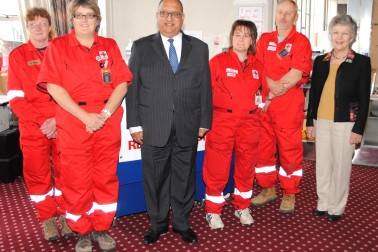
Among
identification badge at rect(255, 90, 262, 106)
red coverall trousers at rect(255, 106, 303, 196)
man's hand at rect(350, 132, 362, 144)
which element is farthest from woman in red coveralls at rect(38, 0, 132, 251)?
man's hand at rect(350, 132, 362, 144)

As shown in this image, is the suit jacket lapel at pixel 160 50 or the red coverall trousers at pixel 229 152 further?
the red coverall trousers at pixel 229 152

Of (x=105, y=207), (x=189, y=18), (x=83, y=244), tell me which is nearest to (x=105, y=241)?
(x=83, y=244)

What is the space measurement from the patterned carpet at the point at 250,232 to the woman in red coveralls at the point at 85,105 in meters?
0.47

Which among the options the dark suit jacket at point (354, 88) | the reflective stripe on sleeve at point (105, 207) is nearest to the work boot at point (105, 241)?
the reflective stripe on sleeve at point (105, 207)

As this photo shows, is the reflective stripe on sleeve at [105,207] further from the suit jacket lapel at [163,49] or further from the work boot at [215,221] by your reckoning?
the suit jacket lapel at [163,49]

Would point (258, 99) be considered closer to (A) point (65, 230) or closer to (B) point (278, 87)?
(B) point (278, 87)

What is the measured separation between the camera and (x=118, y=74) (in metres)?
2.27

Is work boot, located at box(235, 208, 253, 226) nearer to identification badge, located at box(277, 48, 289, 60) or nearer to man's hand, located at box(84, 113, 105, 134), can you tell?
identification badge, located at box(277, 48, 289, 60)

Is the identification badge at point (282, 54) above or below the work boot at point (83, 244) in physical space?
above

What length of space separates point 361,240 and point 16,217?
2.66 meters

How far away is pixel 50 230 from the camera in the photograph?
2.62 metres

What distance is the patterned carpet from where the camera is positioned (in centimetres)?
254

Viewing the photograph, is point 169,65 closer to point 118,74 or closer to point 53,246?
point 118,74

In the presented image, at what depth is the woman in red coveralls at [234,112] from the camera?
256 centimetres
